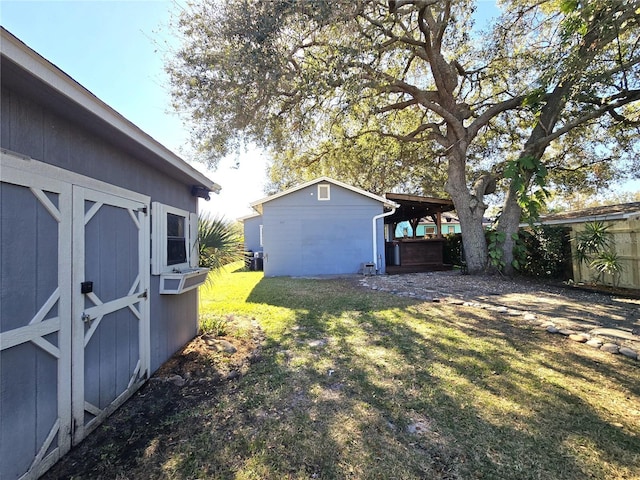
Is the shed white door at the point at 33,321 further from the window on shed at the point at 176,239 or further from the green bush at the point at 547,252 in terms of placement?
the green bush at the point at 547,252

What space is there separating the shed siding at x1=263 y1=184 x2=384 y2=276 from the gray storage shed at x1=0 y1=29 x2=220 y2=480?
882 cm

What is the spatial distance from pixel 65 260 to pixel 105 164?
1.00 metres

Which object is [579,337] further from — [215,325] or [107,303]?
[107,303]

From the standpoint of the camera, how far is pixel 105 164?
2.63 metres

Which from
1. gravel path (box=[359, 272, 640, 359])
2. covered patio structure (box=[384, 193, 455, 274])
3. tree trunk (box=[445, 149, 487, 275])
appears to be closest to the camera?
gravel path (box=[359, 272, 640, 359])

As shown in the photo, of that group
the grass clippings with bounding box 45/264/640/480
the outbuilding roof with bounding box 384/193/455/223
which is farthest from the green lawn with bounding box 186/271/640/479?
the outbuilding roof with bounding box 384/193/455/223

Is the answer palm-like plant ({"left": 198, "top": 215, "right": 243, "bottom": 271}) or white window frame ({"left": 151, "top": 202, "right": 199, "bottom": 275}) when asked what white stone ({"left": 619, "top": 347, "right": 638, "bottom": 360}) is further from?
white window frame ({"left": 151, "top": 202, "right": 199, "bottom": 275})

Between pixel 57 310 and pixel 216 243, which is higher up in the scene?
pixel 216 243

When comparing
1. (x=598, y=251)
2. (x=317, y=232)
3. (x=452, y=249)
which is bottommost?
(x=598, y=251)

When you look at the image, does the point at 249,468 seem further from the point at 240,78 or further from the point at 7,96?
the point at 240,78

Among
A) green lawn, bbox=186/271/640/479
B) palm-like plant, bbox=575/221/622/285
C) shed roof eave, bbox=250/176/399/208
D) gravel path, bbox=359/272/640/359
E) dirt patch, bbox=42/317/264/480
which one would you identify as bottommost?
green lawn, bbox=186/271/640/479

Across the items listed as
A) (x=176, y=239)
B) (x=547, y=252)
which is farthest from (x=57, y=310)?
(x=547, y=252)

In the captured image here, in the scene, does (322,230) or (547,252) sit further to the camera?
(322,230)

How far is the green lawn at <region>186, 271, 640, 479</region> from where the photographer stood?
1.99 m
